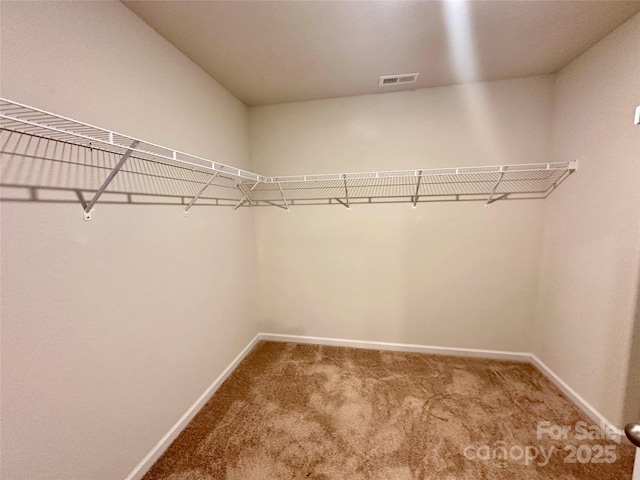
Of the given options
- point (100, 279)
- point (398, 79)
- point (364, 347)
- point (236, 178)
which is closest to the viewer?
point (100, 279)

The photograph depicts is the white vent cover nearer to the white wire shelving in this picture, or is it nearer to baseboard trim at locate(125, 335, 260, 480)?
the white wire shelving

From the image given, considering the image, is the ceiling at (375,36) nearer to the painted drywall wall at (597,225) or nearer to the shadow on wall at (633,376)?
the painted drywall wall at (597,225)

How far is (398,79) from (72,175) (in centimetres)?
216

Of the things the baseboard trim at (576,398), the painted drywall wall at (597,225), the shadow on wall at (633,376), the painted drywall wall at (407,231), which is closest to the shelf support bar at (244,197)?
the painted drywall wall at (407,231)

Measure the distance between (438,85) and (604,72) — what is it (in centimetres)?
99

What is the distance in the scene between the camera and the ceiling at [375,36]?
4.25 ft

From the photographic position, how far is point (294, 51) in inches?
64.2

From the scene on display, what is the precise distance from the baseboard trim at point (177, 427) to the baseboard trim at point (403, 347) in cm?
56

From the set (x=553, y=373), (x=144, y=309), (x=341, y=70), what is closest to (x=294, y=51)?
(x=341, y=70)

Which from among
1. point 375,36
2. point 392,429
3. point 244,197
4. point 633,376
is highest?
point 375,36

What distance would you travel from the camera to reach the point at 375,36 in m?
1.50

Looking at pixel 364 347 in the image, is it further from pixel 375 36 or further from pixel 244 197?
pixel 375 36

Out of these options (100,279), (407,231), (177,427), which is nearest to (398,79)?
(407,231)

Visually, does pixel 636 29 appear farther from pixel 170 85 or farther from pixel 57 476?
pixel 57 476
